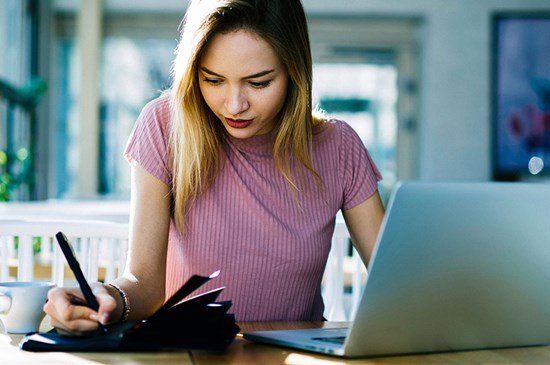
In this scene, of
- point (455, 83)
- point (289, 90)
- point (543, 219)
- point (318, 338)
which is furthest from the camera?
point (455, 83)

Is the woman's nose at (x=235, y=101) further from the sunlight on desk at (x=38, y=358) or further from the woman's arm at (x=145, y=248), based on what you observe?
the sunlight on desk at (x=38, y=358)

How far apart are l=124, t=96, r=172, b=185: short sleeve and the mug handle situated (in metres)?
0.35

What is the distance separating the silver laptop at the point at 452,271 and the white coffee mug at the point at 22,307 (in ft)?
1.11

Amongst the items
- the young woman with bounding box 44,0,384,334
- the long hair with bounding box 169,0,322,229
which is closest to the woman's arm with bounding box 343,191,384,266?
the young woman with bounding box 44,0,384,334

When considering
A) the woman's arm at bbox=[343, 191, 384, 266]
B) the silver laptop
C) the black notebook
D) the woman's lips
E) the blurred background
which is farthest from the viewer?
the blurred background

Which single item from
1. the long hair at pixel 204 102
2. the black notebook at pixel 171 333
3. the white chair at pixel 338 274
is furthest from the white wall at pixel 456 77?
the black notebook at pixel 171 333

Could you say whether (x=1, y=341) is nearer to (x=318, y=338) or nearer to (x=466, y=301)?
(x=318, y=338)

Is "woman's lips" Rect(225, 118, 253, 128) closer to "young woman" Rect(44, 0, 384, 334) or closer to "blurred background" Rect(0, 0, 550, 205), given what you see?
"young woman" Rect(44, 0, 384, 334)

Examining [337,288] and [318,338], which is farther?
[337,288]

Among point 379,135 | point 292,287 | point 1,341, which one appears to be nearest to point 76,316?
point 1,341

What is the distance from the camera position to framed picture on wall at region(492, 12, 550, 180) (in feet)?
19.4

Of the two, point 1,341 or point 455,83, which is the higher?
point 455,83

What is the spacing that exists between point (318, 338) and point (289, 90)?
53cm

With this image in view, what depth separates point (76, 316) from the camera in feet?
3.30
